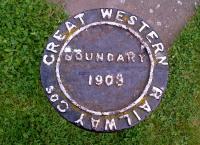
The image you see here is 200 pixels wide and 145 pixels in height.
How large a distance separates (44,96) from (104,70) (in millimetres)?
1018

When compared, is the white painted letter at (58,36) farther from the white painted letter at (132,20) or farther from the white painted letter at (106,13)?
the white painted letter at (132,20)

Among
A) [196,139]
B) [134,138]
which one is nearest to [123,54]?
[134,138]

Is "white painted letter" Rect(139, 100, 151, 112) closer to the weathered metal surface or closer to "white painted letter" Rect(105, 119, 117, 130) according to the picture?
the weathered metal surface

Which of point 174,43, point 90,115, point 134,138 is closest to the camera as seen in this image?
point 90,115

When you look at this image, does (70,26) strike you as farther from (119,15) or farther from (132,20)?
(132,20)

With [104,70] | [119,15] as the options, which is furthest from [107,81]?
[119,15]

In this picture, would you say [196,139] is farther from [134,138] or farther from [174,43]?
[174,43]

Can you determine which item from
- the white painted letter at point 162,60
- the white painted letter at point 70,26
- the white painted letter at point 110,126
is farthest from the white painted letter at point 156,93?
the white painted letter at point 70,26

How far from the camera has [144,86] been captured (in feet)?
14.4

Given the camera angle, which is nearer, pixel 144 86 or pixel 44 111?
pixel 144 86

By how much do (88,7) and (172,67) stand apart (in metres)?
1.11

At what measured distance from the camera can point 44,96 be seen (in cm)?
518

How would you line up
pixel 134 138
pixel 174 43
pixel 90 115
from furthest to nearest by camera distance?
1. pixel 174 43
2. pixel 134 138
3. pixel 90 115

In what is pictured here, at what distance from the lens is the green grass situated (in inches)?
198
